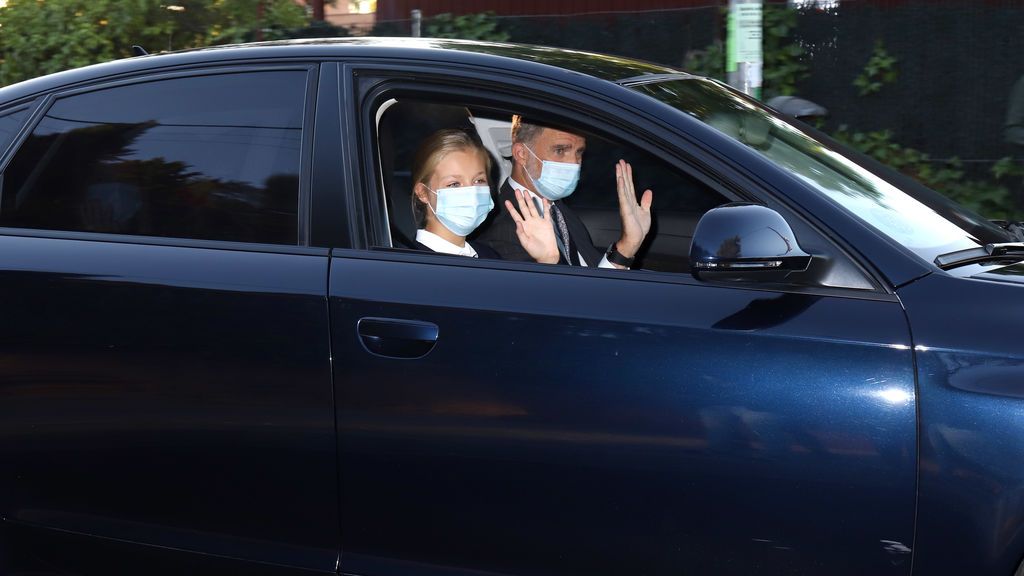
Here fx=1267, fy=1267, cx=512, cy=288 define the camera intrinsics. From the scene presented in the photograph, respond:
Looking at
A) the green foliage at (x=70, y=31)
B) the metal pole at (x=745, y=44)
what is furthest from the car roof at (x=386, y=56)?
the green foliage at (x=70, y=31)

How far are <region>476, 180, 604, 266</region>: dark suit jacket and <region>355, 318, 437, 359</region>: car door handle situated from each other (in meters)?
0.62

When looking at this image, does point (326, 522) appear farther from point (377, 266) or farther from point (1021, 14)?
point (1021, 14)

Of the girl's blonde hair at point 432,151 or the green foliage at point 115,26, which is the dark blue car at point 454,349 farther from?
the green foliage at point 115,26

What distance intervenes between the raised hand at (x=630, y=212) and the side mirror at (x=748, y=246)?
0.94 m

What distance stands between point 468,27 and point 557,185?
715cm

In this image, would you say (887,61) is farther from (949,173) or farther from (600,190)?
(600,190)

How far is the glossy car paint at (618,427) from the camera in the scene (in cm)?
250

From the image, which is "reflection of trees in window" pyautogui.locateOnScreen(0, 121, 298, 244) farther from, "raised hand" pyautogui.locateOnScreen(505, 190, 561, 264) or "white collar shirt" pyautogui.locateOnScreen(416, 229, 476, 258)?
Answer: "raised hand" pyautogui.locateOnScreen(505, 190, 561, 264)

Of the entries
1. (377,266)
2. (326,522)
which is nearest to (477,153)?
(377,266)

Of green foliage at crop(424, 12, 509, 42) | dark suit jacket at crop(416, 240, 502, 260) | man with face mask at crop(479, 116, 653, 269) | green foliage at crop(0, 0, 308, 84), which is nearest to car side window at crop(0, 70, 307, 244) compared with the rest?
dark suit jacket at crop(416, 240, 502, 260)

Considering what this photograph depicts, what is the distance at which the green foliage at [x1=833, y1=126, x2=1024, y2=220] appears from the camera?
8.57m

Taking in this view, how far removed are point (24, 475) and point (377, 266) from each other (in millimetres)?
1027

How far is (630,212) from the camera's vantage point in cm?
351

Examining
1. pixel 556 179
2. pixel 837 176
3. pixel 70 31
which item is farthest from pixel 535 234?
pixel 70 31
